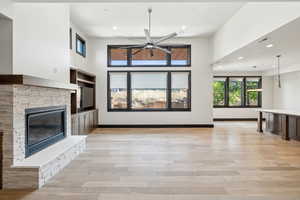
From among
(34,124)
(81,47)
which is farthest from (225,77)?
(34,124)

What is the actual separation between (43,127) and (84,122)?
295 centimetres

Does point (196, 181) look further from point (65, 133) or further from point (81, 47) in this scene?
point (81, 47)

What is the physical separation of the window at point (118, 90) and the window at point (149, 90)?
317 millimetres

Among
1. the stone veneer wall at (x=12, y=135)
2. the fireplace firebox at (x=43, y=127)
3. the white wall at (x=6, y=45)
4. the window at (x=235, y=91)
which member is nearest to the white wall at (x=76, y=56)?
the fireplace firebox at (x=43, y=127)

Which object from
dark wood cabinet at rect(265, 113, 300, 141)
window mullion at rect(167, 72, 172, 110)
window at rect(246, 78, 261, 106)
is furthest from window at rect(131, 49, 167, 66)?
window at rect(246, 78, 261, 106)

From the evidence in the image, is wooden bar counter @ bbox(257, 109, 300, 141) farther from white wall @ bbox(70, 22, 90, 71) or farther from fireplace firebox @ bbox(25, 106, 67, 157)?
white wall @ bbox(70, 22, 90, 71)

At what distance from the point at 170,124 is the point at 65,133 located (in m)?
4.82

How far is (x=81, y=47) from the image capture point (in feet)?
26.6

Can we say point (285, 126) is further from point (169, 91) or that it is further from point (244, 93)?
point (244, 93)

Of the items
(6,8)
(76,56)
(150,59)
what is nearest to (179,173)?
(6,8)

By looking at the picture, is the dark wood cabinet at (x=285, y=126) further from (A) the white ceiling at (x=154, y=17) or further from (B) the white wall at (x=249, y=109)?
(B) the white wall at (x=249, y=109)

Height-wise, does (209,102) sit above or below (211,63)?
below

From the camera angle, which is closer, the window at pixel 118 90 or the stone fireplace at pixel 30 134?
the stone fireplace at pixel 30 134

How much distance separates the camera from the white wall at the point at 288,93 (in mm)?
10190
